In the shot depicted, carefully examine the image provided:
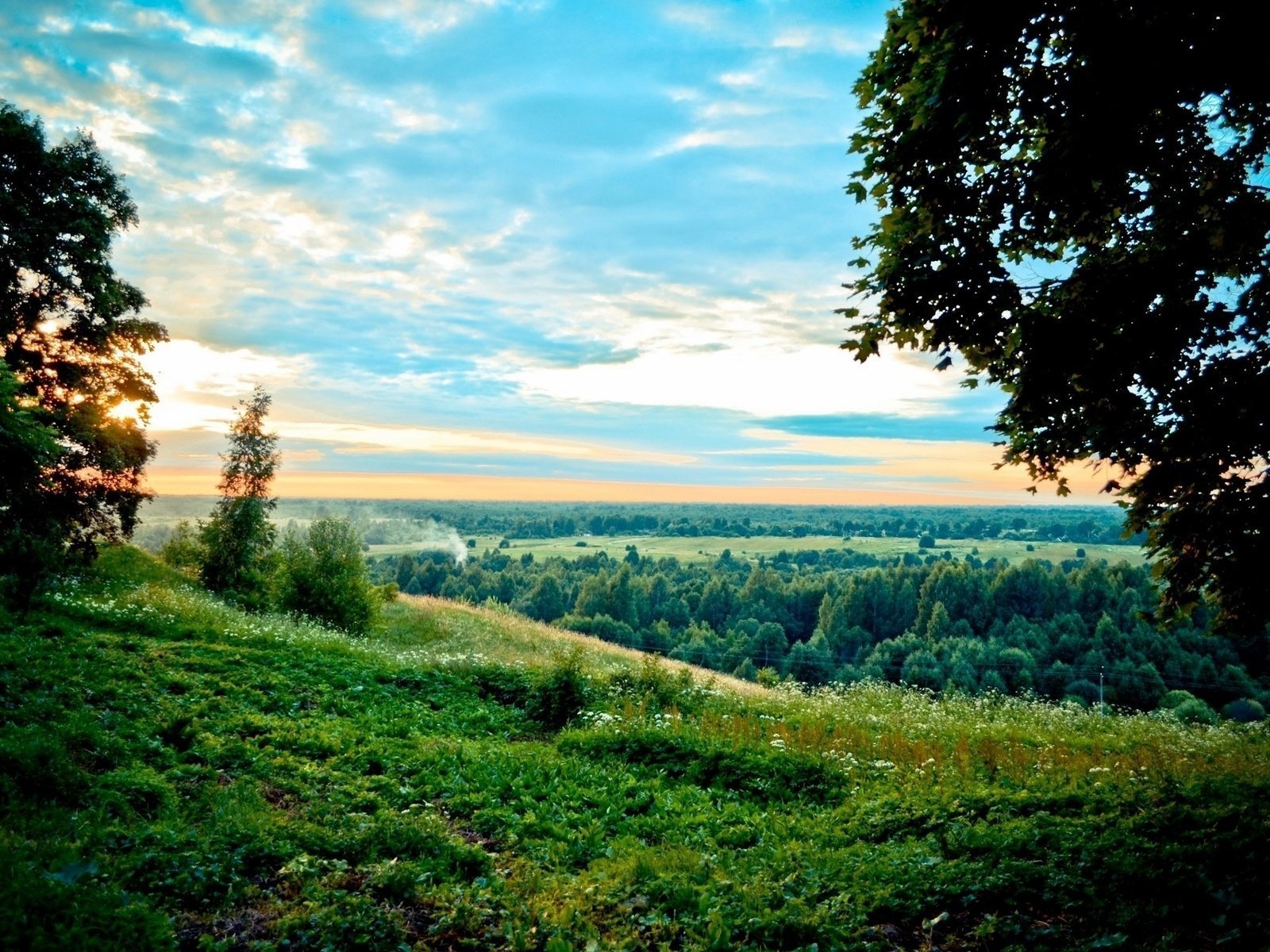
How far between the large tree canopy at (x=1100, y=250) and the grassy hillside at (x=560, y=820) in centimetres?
373

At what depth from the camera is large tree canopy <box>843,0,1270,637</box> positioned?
6.73 meters

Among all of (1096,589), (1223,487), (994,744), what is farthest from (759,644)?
(1223,487)

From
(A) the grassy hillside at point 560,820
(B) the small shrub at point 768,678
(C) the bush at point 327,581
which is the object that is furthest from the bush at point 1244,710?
(C) the bush at point 327,581

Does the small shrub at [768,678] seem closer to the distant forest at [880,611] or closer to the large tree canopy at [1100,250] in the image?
the distant forest at [880,611]

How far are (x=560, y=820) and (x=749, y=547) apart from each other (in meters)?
138

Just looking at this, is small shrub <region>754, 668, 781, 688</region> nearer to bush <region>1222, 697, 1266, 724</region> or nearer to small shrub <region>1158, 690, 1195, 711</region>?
small shrub <region>1158, 690, 1195, 711</region>

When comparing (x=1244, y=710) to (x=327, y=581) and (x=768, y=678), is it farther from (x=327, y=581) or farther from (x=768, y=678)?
(x=327, y=581)

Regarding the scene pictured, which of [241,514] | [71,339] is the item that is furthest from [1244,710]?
[71,339]

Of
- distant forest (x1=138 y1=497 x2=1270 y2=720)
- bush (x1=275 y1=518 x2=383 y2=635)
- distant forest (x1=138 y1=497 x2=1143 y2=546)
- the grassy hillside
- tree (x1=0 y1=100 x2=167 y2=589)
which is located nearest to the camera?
the grassy hillside

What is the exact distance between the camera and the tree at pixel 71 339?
20.1 metres

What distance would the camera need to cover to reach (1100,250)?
27.2 ft

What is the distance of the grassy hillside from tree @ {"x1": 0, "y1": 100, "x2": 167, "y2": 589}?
1066 centimetres

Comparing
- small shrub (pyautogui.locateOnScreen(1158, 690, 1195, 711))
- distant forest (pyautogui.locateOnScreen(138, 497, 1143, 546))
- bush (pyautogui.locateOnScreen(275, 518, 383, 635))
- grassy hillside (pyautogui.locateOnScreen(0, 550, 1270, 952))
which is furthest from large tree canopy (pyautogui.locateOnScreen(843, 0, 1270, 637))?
distant forest (pyautogui.locateOnScreen(138, 497, 1143, 546))

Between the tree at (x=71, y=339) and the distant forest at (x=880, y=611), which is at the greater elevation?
the tree at (x=71, y=339)
